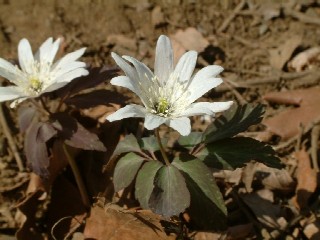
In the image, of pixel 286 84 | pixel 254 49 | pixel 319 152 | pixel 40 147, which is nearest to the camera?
pixel 40 147

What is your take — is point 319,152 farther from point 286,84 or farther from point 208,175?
point 208,175

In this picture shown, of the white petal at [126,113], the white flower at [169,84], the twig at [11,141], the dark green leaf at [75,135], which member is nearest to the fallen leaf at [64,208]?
the twig at [11,141]

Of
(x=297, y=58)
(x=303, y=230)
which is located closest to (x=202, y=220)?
(x=303, y=230)

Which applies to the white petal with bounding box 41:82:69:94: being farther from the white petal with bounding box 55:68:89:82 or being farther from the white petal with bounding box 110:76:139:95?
the white petal with bounding box 110:76:139:95

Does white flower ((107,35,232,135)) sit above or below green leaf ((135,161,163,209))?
above

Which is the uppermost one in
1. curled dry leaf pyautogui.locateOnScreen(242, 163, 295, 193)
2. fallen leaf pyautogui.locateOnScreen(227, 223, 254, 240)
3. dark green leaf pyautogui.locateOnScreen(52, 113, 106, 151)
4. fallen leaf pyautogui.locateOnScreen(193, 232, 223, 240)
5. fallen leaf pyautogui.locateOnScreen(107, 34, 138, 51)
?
fallen leaf pyautogui.locateOnScreen(107, 34, 138, 51)

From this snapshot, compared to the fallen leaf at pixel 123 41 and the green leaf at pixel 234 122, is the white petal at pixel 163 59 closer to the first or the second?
the green leaf at pixel 234 122

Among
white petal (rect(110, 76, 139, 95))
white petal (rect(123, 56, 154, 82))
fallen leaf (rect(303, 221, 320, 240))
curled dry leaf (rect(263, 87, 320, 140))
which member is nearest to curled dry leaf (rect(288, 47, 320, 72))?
curled dry leaf (rect(263, 87, 320, 140))
